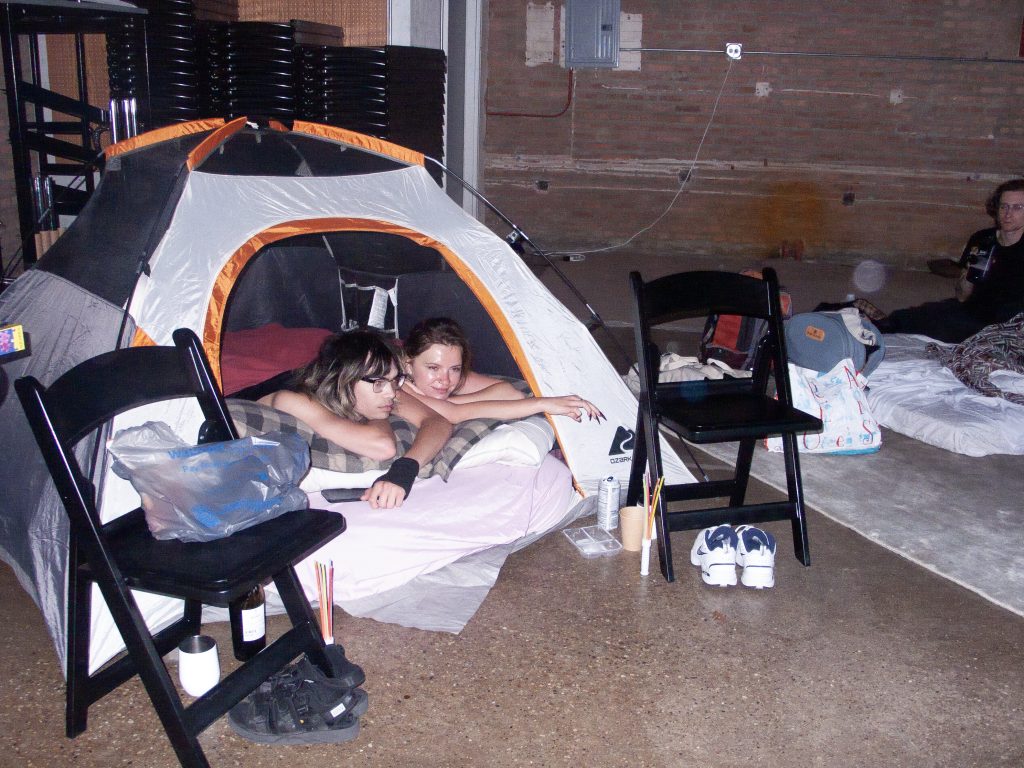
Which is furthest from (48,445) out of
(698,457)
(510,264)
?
(698,457)

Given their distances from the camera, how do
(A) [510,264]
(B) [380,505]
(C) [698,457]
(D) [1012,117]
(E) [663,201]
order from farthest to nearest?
(E) [663,201], (D) [1012,117], (C) [698,457], (A) [510,264], (B) [380,505]

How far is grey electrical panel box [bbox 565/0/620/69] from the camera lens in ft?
26.6

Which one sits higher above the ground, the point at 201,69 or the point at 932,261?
the point at 201,69

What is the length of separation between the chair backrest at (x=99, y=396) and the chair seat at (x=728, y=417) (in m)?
1.30

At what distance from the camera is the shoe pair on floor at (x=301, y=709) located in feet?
7.06

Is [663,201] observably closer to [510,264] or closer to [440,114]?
[440,114]

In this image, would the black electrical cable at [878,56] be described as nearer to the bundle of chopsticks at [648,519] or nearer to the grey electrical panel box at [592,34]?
the grey electrical panel box at [592,34]

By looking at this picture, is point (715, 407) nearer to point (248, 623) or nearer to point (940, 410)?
point (248, 623)

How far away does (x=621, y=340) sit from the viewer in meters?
5.96

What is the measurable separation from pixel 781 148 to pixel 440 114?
4.19 metres

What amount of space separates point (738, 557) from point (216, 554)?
1.65 metres

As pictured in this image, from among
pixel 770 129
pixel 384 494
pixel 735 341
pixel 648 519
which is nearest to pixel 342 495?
pixel 384 494

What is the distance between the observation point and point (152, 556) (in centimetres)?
201

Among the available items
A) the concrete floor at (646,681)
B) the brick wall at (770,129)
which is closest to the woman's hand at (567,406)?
the concrete floor at (646,681)
